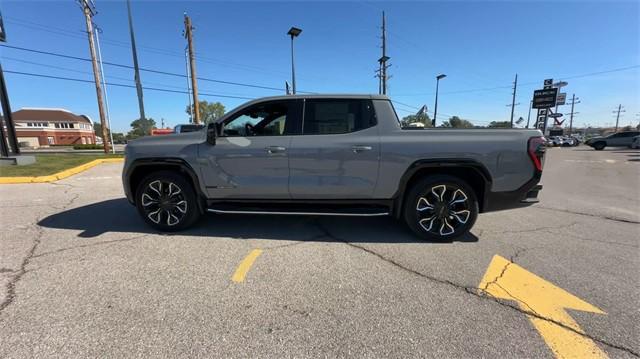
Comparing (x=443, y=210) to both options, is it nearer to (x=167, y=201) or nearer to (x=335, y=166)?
(x=335, y=166)

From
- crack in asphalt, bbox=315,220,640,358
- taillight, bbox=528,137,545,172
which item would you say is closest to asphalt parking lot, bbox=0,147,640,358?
crack in asphalt, bbox=315,220,640,358

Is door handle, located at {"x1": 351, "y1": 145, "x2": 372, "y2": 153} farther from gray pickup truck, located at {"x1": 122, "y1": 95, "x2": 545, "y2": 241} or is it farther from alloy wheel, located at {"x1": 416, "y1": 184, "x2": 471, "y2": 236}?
alloy wheel, located at {"x1": 416, "y1": 184, "x2": 471, "y2": 236}

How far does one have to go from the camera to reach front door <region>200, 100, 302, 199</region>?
3695mm

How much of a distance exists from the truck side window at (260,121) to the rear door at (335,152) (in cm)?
31

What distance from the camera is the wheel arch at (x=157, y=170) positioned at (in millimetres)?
3828

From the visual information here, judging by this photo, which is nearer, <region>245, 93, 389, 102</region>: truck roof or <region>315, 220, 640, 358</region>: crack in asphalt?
<region>315, 220, 640, 358</region>: crack in asphalt

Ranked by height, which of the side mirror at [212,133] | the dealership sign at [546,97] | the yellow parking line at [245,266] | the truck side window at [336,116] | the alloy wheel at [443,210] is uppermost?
the dealership sign at [546,97]

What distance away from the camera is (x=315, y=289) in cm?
259

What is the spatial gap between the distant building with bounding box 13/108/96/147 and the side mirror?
255ft

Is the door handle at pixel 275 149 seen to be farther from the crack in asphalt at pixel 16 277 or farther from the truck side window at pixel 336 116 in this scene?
Result: the crack in asphalt at pixel 16 277

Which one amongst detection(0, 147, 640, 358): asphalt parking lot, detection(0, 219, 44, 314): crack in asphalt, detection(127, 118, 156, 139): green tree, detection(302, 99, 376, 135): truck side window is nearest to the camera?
detection(0, 147, 640, 358): asphalt parking lot

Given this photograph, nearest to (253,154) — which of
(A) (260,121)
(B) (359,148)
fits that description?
(A) (260,121)

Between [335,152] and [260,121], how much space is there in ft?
3.85

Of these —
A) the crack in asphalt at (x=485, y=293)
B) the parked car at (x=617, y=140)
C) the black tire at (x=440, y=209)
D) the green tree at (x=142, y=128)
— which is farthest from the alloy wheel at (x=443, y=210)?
the parked car at (x=617, y=140)
